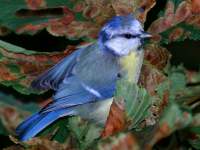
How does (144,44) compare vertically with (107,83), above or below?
above

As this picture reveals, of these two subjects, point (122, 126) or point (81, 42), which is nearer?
point (122, 126)

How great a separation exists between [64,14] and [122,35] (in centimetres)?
24

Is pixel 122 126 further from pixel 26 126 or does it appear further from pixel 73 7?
pixel 73 7

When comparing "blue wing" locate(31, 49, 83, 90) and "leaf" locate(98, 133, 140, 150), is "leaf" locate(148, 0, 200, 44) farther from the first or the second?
"leaf" locate(98, 133, 140, 150)

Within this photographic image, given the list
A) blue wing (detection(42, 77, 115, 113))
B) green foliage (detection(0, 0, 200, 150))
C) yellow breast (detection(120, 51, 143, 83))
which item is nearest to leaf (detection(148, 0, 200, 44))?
green foliage (detection(0, 0, 200, 150))

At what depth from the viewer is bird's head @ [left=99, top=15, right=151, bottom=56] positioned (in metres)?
1.48

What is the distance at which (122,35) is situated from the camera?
5.38 feet

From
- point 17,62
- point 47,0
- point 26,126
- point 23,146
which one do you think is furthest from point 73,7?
→ point 23,146

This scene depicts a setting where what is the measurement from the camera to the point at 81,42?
1.57 metres

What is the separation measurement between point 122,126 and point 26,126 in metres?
0.45

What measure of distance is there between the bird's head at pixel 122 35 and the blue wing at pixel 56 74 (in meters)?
0.11

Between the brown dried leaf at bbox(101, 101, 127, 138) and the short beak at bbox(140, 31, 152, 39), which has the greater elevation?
the short beak at bbox(140, 31, 152, 39)

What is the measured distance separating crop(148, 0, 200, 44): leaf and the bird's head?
0.14 ft

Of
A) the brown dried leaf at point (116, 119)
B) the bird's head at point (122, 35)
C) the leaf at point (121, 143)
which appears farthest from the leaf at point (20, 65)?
the leaf at point (121, 143)
